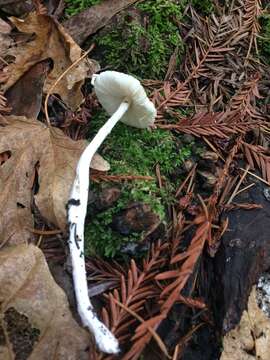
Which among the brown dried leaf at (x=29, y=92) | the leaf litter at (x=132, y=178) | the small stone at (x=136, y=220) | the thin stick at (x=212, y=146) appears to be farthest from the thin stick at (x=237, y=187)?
the brown dried leaf at (x=29, y=92)

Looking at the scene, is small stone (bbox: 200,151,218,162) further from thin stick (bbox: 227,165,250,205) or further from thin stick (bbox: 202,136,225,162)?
thin stick (bbox: 227,165,250,205)

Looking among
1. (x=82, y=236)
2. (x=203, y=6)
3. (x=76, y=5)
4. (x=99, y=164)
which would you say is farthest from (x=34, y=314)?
(x=203, y=6)

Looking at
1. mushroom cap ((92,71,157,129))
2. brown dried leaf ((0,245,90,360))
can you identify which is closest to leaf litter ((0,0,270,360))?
brown dried leaf ((0,245,90,360))

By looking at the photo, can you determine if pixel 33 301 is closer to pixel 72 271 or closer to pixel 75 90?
pixel 72 271

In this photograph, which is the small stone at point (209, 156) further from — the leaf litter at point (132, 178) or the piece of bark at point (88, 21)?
the piece of bark at point (88, 21)

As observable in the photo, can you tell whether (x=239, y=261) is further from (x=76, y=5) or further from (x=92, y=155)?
(x=76, y=5)

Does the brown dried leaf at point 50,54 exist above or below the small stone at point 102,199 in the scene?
above

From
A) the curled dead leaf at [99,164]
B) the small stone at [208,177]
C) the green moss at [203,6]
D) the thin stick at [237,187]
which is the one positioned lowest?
the thin stick at [237,187]
